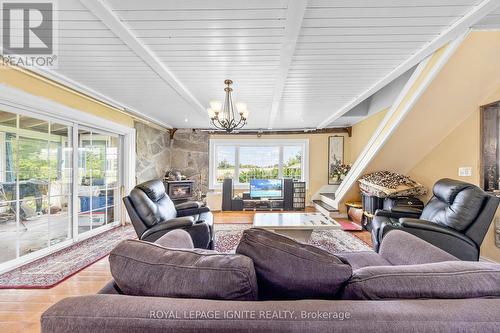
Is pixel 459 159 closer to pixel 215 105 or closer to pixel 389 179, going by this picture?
pixel 389 179

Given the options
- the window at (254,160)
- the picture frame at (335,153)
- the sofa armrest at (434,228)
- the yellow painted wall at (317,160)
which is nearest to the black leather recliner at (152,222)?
the sofa armrest at (434,228)

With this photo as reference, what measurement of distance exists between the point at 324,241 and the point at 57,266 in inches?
133

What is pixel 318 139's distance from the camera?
6156 mm

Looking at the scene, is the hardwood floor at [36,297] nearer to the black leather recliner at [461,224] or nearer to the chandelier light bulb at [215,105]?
the chandelier light bulb at [215,105]

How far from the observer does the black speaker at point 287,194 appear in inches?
229

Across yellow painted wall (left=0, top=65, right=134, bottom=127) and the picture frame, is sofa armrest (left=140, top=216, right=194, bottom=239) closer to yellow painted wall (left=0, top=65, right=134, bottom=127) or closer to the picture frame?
yellow painted wall (left=0, top=65, right=134, bottom=127)

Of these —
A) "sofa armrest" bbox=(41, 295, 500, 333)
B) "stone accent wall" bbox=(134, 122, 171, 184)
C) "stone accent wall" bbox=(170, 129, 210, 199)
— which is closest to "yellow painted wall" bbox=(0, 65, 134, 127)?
"stone accent wall" bbox=(134, 122, 171, 184)

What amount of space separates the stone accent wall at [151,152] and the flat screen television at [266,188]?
2.31 m

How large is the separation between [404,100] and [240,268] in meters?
3.04

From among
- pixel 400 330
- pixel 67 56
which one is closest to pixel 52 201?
pixel 67 56

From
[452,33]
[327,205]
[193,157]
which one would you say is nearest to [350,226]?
[327,205]

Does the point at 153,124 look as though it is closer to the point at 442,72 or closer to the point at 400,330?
the point at 442,72

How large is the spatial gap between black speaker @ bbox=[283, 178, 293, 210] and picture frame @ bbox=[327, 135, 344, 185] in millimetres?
1198

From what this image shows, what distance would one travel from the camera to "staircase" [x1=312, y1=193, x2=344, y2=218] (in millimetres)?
4999
